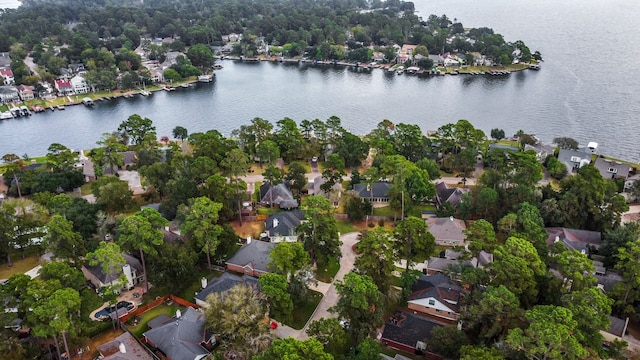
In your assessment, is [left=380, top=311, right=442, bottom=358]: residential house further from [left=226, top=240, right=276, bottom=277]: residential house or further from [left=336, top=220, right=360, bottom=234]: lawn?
[left=336, top=220, right=360, bottom=234]: lawn

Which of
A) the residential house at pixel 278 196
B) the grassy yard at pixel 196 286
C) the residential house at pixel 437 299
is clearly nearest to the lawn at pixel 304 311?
the residential house at pixel 437 299

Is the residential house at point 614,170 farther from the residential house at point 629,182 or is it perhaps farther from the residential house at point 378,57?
the residential house at point 378,57

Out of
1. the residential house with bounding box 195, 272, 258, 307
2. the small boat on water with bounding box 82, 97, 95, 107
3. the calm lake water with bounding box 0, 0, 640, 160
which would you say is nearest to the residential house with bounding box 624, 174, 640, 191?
the calm lake water with bounding box 0, 0, 640, 160

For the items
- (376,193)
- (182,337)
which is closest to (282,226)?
(376,193)

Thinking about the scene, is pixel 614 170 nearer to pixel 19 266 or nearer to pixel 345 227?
pixel 345 227

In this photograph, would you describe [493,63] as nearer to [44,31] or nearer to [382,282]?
[382,282]
